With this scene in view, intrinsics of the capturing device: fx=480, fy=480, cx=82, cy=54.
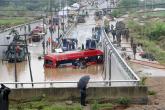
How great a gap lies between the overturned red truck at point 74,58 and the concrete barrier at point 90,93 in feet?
38.4

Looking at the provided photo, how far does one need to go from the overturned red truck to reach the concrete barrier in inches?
461

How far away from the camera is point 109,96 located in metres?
15.6

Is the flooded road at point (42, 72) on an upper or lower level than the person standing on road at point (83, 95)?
lower

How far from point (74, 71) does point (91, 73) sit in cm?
112

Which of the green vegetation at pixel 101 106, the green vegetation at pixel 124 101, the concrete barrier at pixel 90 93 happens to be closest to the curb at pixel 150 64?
the concrete barrier at pixel 90 93

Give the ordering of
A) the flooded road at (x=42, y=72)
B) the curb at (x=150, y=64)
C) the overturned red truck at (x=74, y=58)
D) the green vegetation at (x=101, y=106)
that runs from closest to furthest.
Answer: the green vegetation at (x=101, y=106) < the flooded road at (x=42, y=72) < the curb at (x=150, y=64) < the overturned red truck at (x=74, y=58)

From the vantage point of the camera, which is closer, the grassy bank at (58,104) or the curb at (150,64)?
the grassy bank at (58,104)

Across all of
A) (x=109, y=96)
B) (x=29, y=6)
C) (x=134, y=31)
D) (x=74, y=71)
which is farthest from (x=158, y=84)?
(x=29, y=6)

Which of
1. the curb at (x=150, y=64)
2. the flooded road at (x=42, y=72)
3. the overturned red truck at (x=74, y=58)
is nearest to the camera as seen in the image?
the flooded road at (x=42, y=72)

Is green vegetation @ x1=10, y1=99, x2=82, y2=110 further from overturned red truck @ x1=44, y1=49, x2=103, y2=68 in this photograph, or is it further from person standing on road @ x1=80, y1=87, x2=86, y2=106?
overturned red truck @ x1=44, y1=49, x2=103, y2=68

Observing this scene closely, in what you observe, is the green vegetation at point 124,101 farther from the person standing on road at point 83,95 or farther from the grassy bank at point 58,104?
the person standing on road at point 83,95

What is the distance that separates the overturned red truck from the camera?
1084 inches

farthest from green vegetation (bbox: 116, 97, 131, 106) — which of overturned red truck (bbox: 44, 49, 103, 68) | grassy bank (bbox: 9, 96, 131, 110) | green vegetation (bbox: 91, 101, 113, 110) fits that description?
overturned red truck (bbox: 44, 49, 103, 68)

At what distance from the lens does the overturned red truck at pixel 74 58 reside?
2753cm
